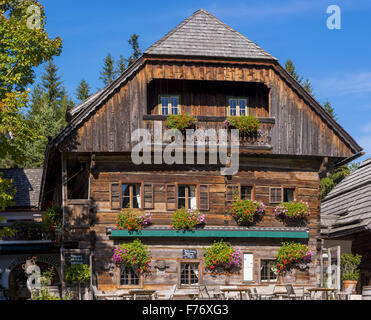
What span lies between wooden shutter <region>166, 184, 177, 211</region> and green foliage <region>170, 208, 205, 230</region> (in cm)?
34

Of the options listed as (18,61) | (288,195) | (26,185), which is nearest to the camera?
(18,61)

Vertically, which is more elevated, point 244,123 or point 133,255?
point 244,123

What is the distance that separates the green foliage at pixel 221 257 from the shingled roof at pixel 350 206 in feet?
14.9

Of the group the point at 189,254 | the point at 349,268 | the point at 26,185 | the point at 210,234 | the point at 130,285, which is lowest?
the point at 130,285

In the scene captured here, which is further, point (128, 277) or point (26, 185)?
point (26, 185)

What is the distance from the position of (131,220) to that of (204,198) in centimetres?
303

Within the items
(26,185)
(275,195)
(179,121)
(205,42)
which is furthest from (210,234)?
(26,185)

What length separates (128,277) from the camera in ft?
→ 81.8

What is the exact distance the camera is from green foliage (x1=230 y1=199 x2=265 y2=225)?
25250mm

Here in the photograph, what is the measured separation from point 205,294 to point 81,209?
217 inches

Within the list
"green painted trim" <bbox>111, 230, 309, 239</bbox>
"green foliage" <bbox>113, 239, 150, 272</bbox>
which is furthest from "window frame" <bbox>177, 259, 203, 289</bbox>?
"green foliage" <bbox>113, 239, 150, 272</bbox>

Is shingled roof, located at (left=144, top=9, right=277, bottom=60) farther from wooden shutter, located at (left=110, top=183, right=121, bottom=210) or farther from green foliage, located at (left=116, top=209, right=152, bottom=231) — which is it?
green foliage, located at (left=116, top=209, right=152, bottom=231)

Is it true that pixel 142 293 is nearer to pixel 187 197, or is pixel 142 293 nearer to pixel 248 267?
pixel 187 197

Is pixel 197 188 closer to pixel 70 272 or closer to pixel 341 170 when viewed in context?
pixel 70 272
